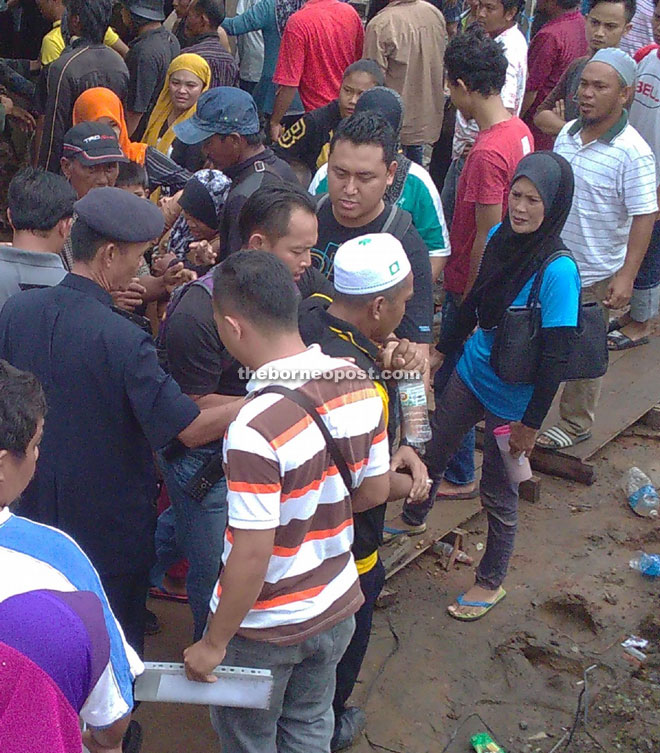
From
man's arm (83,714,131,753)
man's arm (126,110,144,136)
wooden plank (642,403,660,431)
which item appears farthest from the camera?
man's arm (126,110,144,136)

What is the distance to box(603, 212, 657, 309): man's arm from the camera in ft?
15.2

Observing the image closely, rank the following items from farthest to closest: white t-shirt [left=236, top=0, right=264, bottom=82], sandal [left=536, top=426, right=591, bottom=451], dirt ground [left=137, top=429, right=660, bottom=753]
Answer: white t-shirt [left=236, top=0, right=264, bottom=82] < sandal [left=536, top=426, right=591, bottom=451] < dirt ground [left=137, top=429, right=660, bottom=753]

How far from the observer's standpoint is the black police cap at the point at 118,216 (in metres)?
2.51

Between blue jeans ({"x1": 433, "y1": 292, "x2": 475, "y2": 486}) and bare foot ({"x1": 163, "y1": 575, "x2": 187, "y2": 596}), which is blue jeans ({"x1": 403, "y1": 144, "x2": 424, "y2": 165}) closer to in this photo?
blue jeans ({"x1": 433, "y1": 292, "x2": 475, "y2": 486})

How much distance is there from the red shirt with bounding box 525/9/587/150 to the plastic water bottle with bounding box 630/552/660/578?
3.51m

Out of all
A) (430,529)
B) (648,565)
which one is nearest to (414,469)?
(430,529)

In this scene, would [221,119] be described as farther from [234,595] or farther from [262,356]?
[234,595]

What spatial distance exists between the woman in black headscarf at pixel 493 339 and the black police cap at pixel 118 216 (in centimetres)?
159

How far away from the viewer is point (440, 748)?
3.22 m

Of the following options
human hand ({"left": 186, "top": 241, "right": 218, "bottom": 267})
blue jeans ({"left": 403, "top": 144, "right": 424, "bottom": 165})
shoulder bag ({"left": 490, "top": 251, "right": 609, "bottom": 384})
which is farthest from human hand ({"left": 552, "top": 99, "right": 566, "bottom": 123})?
human hand ({"left": 186, "top": 241, "right": 218, "bottom": 267})

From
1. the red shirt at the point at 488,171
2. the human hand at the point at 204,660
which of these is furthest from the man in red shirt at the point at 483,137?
the human hand at the point at 204,660

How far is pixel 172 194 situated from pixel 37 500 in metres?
2.50

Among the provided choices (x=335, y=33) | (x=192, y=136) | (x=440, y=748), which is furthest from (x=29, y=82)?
(x=440, y=748)

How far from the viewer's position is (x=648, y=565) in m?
4.26
